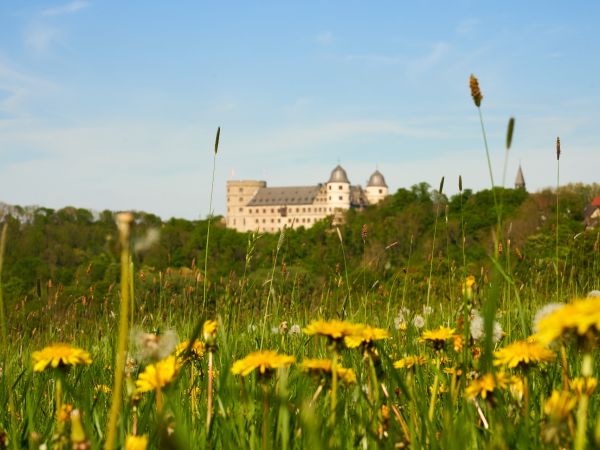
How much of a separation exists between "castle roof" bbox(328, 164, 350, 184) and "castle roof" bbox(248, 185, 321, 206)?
2.87 m

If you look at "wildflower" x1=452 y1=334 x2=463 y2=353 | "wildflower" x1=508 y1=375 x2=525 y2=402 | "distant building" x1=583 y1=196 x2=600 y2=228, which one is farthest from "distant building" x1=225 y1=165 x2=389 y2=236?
"wildflower" x1=508 y1=375 x2=525 y2=402

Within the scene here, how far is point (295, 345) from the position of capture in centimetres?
274

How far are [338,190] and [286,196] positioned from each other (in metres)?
8.67

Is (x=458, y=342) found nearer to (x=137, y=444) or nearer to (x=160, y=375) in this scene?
(x=160, y=375)

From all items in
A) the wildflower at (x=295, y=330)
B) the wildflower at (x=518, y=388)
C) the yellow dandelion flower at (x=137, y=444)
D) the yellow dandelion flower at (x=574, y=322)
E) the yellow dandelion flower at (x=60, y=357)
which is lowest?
the wildflower at (x=295, y=330)

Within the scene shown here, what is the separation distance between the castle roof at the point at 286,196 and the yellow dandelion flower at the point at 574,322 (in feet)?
368

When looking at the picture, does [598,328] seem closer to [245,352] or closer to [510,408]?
[510,408]

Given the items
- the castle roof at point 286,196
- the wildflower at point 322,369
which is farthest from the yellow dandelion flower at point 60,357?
the castle roof at point 286,196

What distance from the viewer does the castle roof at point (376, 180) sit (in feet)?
394

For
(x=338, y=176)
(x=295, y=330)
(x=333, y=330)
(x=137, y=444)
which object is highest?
(x=338, y=176)

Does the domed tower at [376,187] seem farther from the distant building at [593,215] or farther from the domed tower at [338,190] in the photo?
the distant building at [593,215]

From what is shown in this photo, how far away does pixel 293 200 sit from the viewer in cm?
11425

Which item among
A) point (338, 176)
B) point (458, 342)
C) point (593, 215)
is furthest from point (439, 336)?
point (338, 176)

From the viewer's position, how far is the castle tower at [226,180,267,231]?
118812 millimetres
